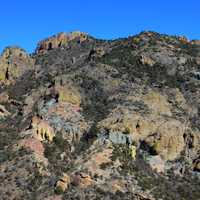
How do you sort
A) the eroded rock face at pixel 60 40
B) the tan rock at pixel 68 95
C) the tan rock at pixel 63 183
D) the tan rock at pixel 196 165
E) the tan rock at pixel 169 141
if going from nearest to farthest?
the tan rock at pixel 63 183
the tan rock at pixel 169 141
the tan rock at pixel 196 165
the tan rock at pixel 68 95
the eroded rock face at pixel 60 40

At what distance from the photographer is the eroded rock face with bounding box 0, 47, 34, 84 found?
504 feet

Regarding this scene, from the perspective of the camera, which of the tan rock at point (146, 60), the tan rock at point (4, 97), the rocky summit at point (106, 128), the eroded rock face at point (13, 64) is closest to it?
the rocky summit at point (106, 128)

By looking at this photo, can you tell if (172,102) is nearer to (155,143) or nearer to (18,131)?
(155,143)

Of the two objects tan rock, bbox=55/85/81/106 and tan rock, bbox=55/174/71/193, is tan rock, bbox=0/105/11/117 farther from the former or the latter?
tan rock, bbox=55/174/71/193

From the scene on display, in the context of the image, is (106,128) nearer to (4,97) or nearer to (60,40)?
(4,97)

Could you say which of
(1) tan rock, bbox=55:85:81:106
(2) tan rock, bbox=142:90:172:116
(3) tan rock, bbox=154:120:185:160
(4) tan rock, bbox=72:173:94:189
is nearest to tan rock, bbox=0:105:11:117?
(1) tan rock, bbox=55:85:81:106

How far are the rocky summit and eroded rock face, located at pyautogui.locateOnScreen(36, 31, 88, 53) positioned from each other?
1071 inches

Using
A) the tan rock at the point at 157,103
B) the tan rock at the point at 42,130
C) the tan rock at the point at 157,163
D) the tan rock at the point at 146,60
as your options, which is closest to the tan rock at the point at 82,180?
the tan rock at the point at 42,130

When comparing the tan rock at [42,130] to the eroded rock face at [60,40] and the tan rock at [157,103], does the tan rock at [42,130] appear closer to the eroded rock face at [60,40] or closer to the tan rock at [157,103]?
the tan rock at [157,103]

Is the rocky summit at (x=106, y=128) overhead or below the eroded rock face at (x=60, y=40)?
below

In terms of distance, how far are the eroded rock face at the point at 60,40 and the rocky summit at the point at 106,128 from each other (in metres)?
27.2

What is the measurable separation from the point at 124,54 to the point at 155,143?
4414 centimetres

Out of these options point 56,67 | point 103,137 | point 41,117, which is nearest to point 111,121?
point 103,137

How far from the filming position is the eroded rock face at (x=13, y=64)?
153500 millimetres
